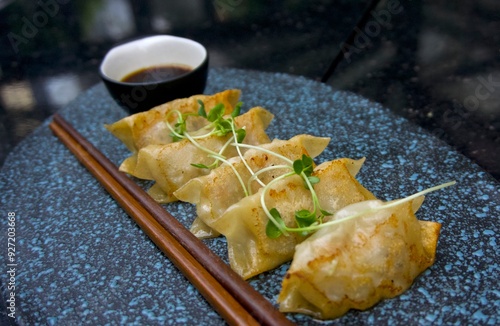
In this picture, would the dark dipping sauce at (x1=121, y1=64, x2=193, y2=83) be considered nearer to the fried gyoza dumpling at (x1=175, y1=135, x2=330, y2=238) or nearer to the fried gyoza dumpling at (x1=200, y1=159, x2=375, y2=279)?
the fried gyoza dumpling at (x1=175, y1=135, x2=330, y2=238)

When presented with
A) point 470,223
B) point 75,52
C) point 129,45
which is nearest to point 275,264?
point 470,223

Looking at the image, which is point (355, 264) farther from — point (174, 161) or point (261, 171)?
point (174, 161)

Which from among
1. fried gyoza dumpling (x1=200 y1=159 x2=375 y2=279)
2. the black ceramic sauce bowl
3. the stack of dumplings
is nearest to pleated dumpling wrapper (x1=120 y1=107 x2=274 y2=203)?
the stack of dumplings

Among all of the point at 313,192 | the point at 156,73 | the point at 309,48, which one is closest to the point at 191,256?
the point at 313,192

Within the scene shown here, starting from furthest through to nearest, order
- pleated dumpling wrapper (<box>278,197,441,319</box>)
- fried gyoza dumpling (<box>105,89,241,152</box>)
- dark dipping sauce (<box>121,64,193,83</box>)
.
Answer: dark dipping sauce (<box>121,64,193,83</box>) → fried gyoza dumpling (<box>105,89,241,152</box>) → pleated dumpling wrapper (<box>278,197,441,319</box>)

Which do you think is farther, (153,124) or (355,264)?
(153,124)
